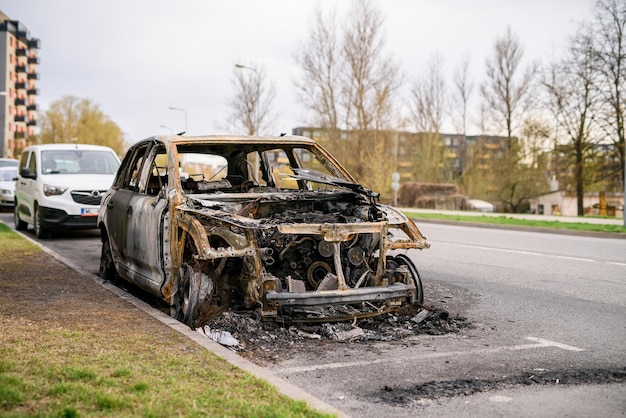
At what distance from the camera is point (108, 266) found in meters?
9.55

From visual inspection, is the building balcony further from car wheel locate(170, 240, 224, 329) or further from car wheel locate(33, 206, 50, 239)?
car wheel locate(170, 240, 224, 329)

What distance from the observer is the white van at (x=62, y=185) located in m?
15.3

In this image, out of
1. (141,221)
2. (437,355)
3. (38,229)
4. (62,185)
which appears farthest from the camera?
(38,229)

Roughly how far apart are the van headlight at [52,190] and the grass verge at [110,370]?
8.03 metres

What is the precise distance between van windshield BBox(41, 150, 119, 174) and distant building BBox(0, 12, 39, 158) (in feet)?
326

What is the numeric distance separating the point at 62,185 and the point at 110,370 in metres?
11.3

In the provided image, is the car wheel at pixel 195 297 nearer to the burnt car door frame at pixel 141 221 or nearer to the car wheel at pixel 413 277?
the burnt car door frame at pixel 141 221

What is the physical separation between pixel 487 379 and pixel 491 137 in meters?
51.9

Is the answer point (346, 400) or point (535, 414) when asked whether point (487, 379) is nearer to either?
point (535, 414)

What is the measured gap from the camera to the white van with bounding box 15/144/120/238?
1530cm

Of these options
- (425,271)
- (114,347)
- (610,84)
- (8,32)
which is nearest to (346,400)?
(114,347)

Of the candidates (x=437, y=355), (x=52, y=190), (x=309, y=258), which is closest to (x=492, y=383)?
(x=437, y=355)

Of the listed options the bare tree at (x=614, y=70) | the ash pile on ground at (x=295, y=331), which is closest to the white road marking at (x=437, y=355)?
the ash pile on ground at (x=295, y=331)

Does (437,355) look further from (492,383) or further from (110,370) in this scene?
(110,370)
